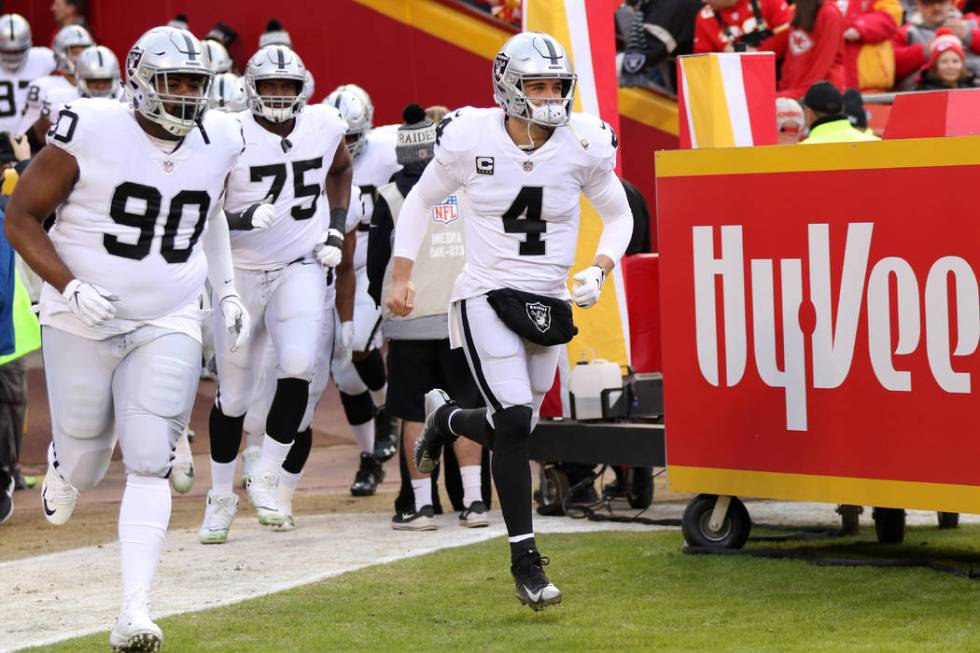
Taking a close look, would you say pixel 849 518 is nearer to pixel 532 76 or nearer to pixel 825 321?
pixel 825 321

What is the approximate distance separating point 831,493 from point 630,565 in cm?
90

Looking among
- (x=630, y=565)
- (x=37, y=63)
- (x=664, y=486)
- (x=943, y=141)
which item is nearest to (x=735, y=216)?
(x=943, y=141)

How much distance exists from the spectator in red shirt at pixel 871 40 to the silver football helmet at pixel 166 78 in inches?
312

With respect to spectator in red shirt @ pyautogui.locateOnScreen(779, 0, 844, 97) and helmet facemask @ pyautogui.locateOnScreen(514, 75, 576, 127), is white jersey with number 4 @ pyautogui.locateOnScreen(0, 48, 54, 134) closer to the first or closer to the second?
spectator in red shirt @ pyautogui.locateOnScreen(779, 0, 844, 97)

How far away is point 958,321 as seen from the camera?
6.18 metres

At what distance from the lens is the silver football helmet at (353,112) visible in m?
9.62

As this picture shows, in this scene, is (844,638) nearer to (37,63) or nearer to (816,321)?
(816,321)

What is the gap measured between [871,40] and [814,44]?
2.33 ft

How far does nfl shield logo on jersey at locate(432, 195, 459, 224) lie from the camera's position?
853cm

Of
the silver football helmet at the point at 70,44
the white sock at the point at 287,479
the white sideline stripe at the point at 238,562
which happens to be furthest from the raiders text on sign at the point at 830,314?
the silver football helmet at the point at 70,44

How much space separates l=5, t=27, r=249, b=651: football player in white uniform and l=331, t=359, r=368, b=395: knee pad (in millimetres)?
3859

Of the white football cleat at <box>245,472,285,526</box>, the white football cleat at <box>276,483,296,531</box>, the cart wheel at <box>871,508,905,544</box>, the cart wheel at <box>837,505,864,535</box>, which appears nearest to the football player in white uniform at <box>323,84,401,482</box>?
the white football cleat at <box>276,483,296,531</box>

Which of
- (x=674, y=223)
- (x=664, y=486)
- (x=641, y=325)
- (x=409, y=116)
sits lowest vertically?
(x=664, y=486)

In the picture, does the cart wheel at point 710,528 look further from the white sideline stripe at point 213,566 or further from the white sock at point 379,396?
the white sock at point 379,396
